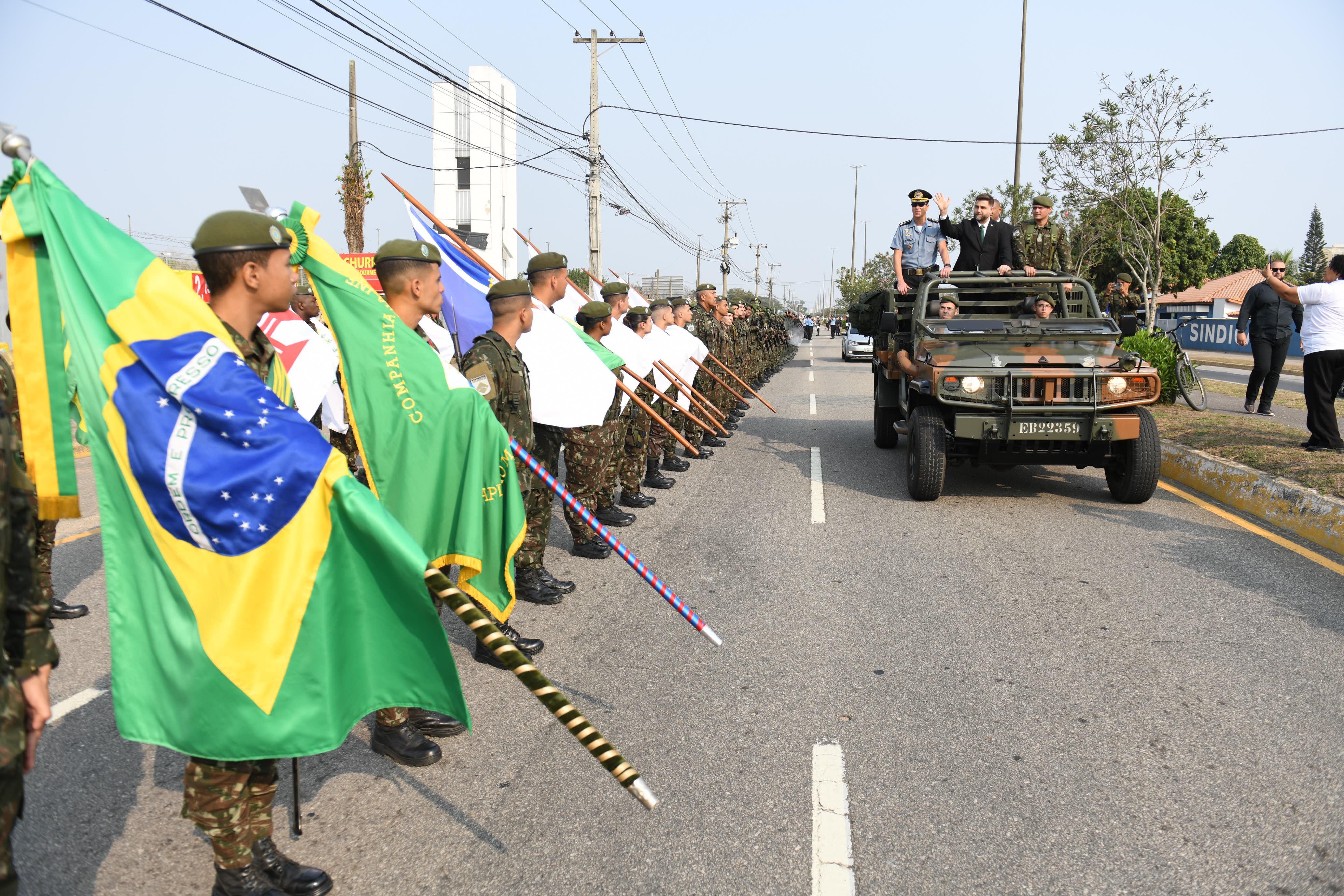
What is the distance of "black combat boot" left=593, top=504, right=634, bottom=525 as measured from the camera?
288 inches

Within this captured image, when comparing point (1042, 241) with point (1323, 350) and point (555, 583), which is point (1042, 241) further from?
point (555, 583)

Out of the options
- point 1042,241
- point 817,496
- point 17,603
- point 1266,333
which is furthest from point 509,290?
point 1266,333

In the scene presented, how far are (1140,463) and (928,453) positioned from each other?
5.38 ft

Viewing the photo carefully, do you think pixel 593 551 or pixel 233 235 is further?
pixel 593 551

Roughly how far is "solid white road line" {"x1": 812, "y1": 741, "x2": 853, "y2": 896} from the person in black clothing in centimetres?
1098

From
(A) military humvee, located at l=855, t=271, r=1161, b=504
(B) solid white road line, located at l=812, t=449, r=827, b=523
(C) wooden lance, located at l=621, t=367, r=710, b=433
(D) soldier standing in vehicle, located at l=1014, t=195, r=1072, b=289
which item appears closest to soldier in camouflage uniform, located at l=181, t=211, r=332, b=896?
(C) wooden lance, located at l=621, t=367, r=710, b=433

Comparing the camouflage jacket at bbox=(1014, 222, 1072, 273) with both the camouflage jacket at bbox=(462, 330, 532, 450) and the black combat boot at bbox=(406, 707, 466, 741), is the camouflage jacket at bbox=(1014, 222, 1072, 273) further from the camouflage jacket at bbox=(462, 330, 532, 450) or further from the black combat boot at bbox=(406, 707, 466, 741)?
the black combat boot at bbox=(406, 707, 466, 741)

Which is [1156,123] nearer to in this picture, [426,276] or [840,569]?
[840,569]

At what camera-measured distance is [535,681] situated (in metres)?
2.22

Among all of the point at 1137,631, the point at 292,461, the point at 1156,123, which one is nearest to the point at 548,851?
the point at 292,461

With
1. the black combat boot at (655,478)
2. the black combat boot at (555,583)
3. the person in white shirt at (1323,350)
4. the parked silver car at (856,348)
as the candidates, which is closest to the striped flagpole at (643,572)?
the black combat boot at (555,583)

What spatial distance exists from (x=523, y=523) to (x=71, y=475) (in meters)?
1.77

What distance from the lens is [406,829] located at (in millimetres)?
3016

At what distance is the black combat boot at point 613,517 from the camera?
731 centimetres
